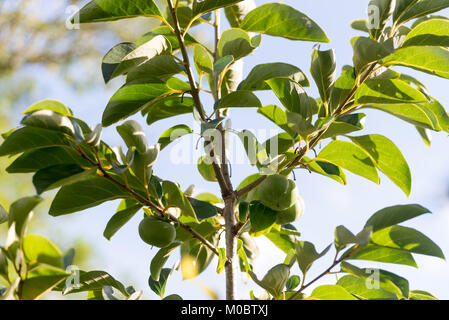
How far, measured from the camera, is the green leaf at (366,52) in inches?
26.4

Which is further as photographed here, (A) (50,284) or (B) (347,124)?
(B) (347,124)

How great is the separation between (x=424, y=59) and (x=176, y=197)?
18.4 inches

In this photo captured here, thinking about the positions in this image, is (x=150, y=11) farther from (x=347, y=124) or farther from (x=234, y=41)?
(x=347, y=124)

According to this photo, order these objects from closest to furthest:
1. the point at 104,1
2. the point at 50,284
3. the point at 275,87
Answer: the point at 50,284 → the point at 104,1 → the point at 275,87

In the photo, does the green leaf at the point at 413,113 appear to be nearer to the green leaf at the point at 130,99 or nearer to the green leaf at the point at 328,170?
the green leaf at the point at 328,170

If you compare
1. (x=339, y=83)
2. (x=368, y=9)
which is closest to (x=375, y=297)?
(x=339, y=83)

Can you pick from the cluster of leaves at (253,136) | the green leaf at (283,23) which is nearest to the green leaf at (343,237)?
the cluster of leaves at (253,136)

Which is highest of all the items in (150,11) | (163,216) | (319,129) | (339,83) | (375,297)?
(150,11)

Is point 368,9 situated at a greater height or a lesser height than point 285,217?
greater

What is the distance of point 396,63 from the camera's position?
75cm

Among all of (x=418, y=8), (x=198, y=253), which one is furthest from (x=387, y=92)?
(x=198, y=253)

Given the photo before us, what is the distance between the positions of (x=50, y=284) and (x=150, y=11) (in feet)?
1.50

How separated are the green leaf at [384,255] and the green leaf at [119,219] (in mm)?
366

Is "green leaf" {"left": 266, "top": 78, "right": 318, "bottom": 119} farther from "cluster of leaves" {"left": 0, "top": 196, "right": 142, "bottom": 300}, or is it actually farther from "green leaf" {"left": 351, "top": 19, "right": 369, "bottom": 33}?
"cluster of leaves" {"left": 0, "top": 196, "right": 142, "bottom": 300}
